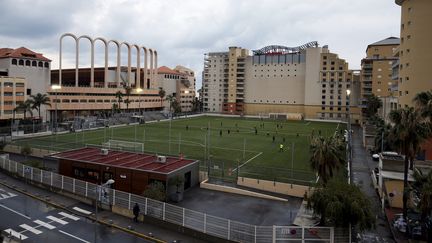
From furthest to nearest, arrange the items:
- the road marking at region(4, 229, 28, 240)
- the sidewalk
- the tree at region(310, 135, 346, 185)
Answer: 1. the tree at region(310, 135, 346, 185)
2. the sidewalk
3. the road marking at region(4, 229, 28, 240)

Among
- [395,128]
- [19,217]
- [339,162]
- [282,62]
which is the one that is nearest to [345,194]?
[339,162]

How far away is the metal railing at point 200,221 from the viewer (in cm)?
2119

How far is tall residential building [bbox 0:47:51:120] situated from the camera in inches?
3137

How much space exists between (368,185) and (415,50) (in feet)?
74.5

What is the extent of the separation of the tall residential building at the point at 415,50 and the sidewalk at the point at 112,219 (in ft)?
130

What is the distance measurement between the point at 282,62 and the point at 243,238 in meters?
128

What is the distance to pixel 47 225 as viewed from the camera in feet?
81.4

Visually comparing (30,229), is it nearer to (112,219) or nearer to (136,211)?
(112,219)

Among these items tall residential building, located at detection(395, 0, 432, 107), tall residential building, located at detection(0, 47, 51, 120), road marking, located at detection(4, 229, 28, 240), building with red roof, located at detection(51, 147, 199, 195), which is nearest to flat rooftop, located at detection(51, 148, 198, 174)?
building with red roof, located at detection(51, 147, 199, 195)

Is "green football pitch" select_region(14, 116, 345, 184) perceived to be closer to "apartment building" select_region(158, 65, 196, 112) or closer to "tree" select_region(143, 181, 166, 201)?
"tree" select_region(143, 181, 166, 201)

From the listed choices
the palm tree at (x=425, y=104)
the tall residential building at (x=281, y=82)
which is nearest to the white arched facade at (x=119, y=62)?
the tall residential building at (x=281, y=82)

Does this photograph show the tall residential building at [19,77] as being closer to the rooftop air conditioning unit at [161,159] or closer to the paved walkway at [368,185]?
the rooftop air conditioning unit at [161,159]

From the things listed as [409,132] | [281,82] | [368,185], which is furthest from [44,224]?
[281,82]

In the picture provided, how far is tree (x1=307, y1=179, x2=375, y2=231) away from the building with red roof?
13.8 meters
